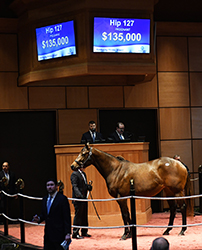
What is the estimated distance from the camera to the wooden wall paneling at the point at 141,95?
1266 cm

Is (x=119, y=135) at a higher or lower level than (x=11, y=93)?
lower

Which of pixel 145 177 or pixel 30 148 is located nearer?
pixel 145 177

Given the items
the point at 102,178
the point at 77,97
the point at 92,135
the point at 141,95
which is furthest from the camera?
the point at 141,95

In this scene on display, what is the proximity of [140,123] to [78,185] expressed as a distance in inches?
180

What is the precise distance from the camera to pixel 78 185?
8.64 m

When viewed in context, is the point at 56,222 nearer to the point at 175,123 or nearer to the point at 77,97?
the point at 77,97

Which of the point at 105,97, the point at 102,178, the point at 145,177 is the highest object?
the point at 105,97

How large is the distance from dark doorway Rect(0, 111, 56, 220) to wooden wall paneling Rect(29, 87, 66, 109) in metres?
0.23

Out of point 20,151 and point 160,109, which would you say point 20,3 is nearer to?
point 20,151

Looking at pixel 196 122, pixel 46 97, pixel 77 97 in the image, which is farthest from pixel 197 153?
pixel 46 97

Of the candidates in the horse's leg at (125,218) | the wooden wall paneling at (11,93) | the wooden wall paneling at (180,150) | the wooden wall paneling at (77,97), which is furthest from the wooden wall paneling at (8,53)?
the horse's leg at (125,218)

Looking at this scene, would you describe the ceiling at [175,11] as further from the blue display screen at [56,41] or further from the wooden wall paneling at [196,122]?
the wooden wall paneling at [196,122]

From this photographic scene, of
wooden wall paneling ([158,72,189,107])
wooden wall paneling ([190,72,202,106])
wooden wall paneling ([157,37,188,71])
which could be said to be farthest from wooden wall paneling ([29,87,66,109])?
wooden wall paneling ([190,72,202,106])

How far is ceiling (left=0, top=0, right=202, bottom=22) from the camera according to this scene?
1195 centimetres
